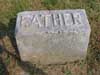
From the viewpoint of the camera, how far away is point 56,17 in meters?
3.03

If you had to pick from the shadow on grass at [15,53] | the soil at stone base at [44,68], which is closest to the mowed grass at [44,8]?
the shadow on grass at [15,53]

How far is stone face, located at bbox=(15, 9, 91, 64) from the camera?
2838mm

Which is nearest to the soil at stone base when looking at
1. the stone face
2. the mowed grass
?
the stone face

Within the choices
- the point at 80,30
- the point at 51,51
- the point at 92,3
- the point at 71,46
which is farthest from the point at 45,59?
the point at 92,3

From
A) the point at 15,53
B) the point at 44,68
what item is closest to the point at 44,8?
the point at 15,53

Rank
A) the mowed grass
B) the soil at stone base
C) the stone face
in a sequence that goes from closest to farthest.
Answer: the stone face < the soil at stone base < the mowed grass

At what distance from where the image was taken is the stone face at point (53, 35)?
112 inches

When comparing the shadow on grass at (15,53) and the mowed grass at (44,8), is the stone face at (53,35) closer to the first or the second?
the shadow on grass at (15,53)

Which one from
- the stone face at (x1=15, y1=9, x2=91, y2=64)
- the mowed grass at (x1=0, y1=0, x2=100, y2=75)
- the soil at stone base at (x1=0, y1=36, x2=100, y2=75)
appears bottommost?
the soil at stone base at (x1=0, y1=36, x2=100, y2=75)

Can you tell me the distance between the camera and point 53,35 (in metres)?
2.84

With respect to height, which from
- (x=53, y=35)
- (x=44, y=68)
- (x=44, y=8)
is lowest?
(x=44, y=68)

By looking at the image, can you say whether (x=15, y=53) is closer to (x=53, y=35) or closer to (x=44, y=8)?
(x=53, y=35)

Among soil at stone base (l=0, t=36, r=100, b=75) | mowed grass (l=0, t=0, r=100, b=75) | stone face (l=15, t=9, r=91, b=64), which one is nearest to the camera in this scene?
stone face (l=15, t=9, r=91, b=64)

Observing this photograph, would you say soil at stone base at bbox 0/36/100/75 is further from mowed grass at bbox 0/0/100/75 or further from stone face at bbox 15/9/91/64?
mowed grass at bbox 0/0/100/75
